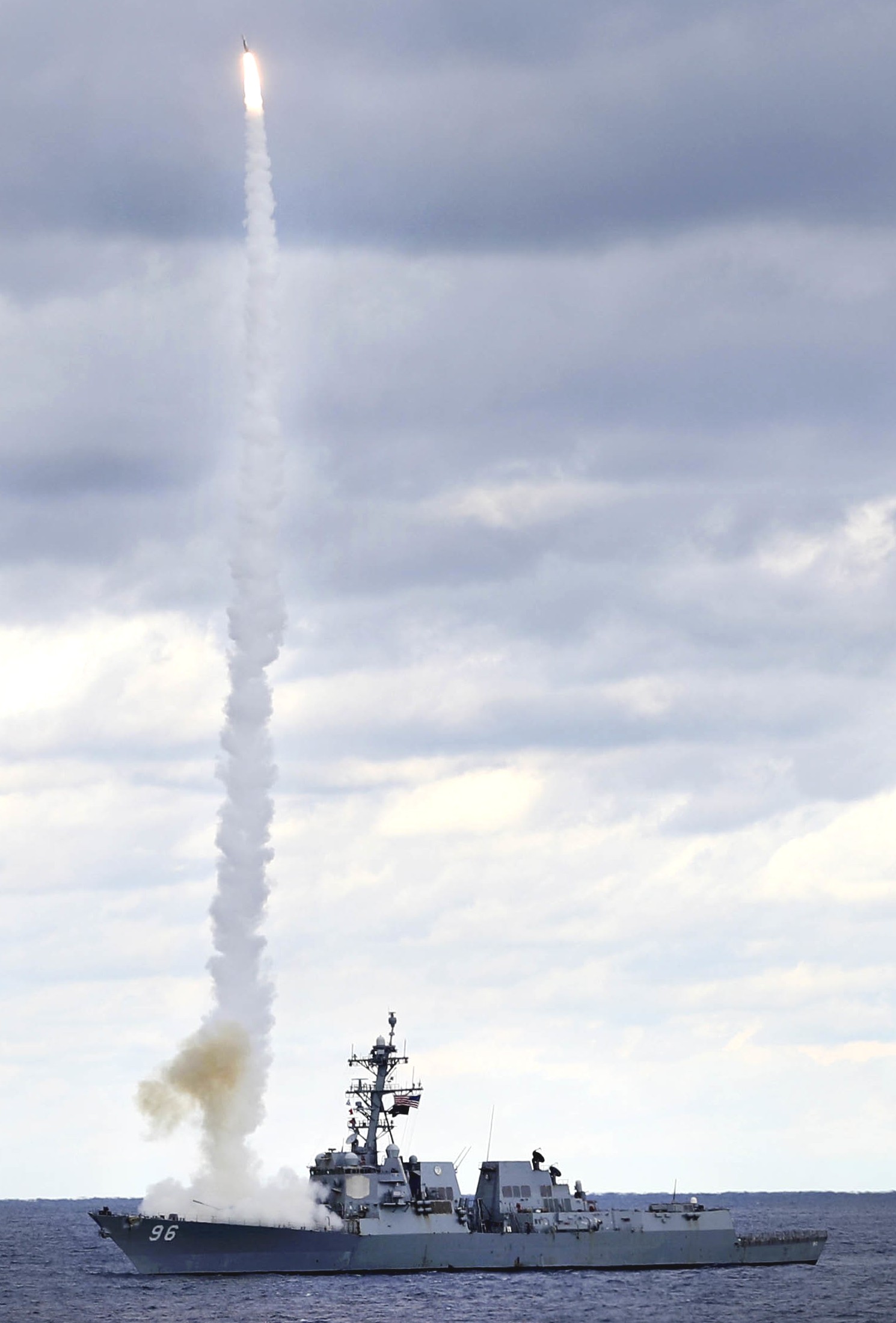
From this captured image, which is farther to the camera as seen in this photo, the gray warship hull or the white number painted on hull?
the white number painted on hull

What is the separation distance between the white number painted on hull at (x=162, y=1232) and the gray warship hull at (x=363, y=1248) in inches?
1.2

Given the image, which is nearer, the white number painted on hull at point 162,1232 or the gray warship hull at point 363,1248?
the gray warship hull at point 363,1248

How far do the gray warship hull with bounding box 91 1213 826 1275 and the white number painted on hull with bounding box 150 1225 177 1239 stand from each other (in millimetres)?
31

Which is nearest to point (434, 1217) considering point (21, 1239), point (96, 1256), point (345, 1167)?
point (345, 1167)

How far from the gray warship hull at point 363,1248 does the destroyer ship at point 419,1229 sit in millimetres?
46

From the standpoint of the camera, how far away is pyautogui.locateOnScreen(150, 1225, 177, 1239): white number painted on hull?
228ft

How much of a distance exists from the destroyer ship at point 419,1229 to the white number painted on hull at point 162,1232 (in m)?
0.03

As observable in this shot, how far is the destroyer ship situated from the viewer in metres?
69.9

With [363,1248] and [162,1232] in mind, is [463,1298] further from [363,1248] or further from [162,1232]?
[162,1232]

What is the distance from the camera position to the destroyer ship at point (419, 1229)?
69938mm

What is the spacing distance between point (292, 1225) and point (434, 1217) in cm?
554

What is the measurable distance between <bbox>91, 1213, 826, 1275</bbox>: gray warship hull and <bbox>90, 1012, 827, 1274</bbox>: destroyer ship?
0.05m

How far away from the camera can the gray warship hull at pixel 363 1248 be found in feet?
228

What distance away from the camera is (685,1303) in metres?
69.6
